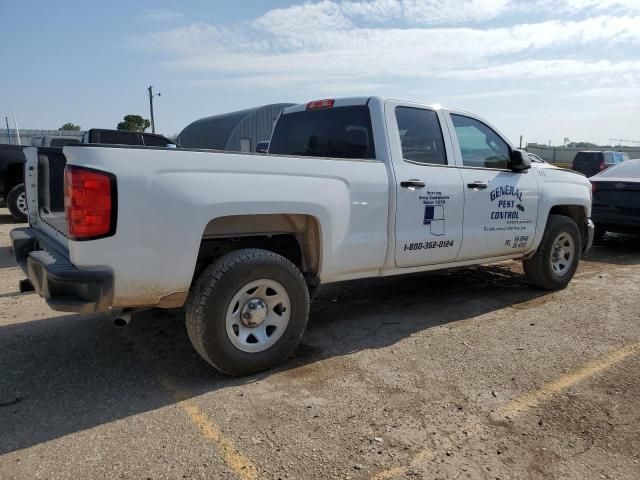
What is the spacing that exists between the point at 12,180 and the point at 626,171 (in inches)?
436

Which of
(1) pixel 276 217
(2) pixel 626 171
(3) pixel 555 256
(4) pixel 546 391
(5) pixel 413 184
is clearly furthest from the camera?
(2) pixel 626 171

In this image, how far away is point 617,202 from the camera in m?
8.55

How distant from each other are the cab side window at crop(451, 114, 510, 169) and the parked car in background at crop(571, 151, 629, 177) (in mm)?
18527

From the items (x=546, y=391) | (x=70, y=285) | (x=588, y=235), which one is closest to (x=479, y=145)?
(x=588, y=235)

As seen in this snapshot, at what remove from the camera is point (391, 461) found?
260 centimetres

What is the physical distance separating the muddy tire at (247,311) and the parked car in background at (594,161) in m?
21.2

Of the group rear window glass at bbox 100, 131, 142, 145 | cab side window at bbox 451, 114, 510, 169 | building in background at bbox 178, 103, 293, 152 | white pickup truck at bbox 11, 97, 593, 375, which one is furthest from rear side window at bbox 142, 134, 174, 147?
building in background at bbox 178, 103, 293, 152

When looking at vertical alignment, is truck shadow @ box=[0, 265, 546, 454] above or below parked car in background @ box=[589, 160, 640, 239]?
below

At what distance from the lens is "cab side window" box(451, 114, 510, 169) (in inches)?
193

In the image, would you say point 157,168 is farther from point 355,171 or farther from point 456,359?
point 456,359

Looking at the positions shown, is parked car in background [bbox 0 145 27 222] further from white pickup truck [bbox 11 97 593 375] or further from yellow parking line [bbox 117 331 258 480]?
yellow parking line [bbox 117 331 258 480]

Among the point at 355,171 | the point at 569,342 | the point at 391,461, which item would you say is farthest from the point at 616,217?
the point at 391,461

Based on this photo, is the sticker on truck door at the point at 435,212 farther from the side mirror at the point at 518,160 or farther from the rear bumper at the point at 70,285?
the rear bumper at the point at 70,285

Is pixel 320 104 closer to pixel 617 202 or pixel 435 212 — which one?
pixel 435 212
